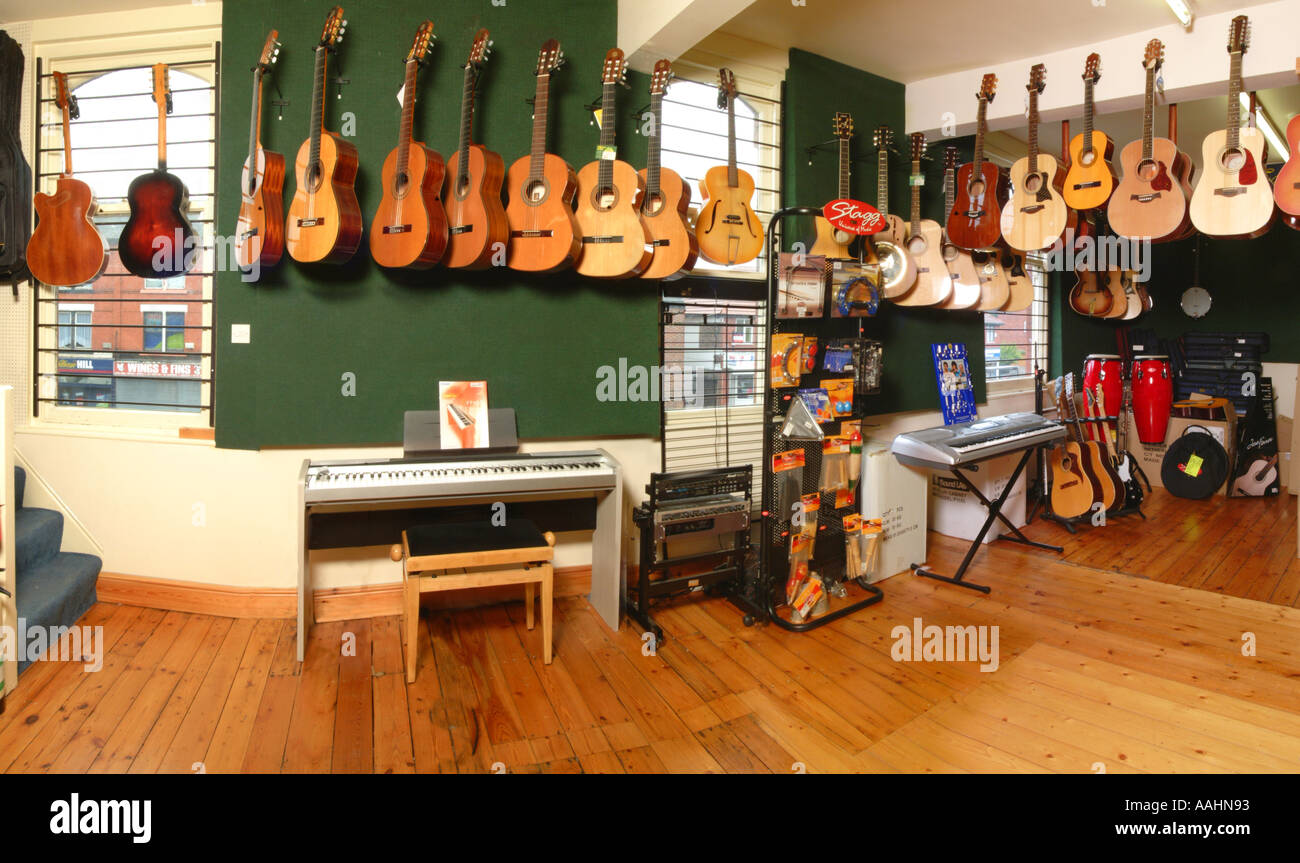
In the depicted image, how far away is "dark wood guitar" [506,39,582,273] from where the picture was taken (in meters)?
2.94

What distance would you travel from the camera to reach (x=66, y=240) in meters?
3.11

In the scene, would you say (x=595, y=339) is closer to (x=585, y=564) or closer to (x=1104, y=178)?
(x=585, y=564)

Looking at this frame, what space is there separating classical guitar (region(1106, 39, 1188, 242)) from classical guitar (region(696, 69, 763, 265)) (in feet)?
6.00

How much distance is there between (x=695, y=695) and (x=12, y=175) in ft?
12.5

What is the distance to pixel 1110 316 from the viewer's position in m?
5.66

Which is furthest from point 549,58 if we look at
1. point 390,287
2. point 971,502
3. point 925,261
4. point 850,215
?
point 971,502

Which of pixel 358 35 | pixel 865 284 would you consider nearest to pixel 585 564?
pixel 865 284

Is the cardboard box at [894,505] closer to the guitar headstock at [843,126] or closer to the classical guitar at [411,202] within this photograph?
the guitar headstock at [843,126]

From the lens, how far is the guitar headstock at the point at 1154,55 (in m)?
3.39

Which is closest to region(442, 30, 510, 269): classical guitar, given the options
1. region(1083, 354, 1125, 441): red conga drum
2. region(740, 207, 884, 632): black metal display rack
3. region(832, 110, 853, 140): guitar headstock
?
region(740, 207, 884, 632): black metal display rack

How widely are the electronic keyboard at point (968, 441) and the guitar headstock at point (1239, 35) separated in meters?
1.96

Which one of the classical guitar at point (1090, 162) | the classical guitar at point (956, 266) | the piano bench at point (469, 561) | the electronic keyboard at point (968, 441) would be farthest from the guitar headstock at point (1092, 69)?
the piano bench at point (469, 561)

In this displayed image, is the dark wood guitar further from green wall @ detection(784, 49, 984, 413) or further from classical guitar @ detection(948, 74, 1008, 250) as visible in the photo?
classical guitar @ detection(948, 74, 1008, 250)
